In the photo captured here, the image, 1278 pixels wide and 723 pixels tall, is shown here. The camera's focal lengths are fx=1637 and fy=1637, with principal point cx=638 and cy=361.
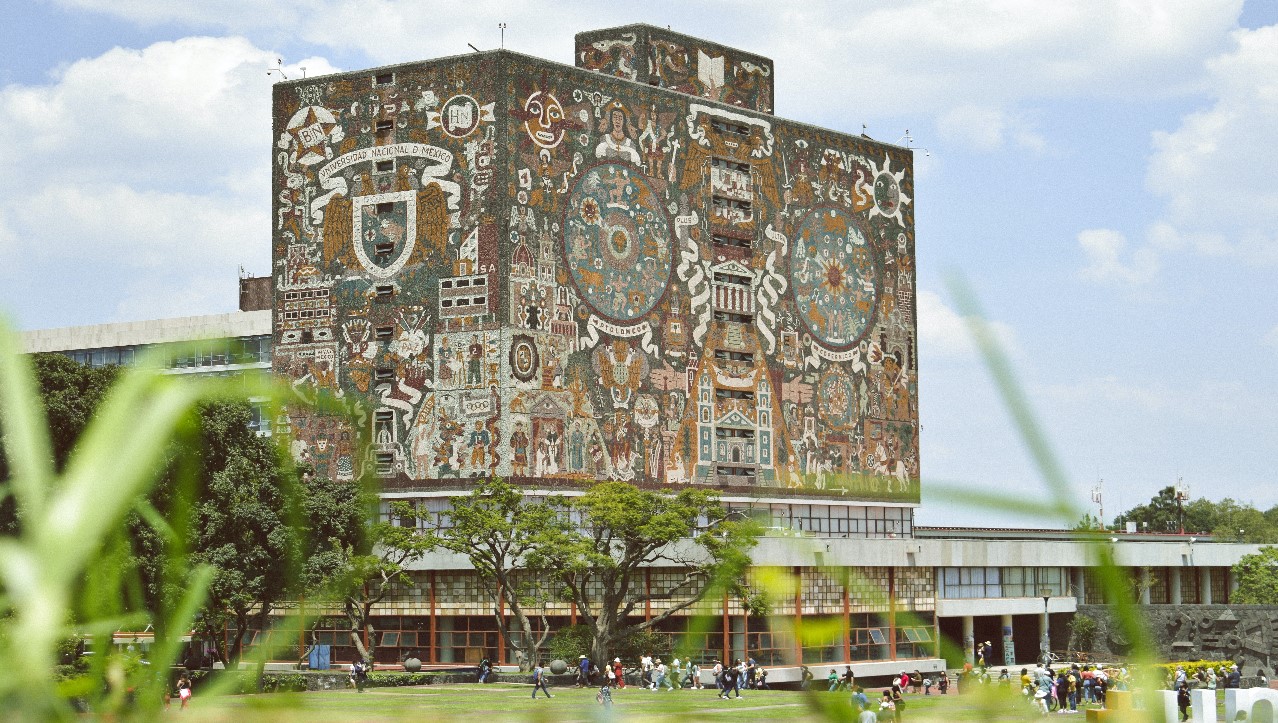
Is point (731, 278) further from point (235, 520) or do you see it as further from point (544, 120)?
point (235, 520)

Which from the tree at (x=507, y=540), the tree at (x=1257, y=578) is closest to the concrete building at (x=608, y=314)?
the tree at (x=507, y=540)

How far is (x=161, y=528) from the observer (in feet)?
6.65

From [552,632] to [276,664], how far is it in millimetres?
10246

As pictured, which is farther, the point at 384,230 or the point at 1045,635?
the point at 1045,635

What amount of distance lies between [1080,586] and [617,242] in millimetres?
26628

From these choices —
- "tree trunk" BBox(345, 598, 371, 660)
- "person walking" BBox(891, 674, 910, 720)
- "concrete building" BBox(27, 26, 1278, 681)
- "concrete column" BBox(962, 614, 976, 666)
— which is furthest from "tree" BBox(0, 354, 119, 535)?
"concrete column" BBox(962, 614, 976, 666)

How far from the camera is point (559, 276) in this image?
55906mm

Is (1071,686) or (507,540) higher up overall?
(507,540)

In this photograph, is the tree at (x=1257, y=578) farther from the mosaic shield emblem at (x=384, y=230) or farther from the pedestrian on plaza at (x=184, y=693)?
the pedestrian on plaza at (x=184, y=693)

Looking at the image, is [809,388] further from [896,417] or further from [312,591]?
[312,591]

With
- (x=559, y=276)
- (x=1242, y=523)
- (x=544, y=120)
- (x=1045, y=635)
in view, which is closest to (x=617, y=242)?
(x=559, y=276)

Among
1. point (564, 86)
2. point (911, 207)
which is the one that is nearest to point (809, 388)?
point (911, 207)

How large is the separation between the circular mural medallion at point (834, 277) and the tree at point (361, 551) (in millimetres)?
18441

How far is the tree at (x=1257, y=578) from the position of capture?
240ft
